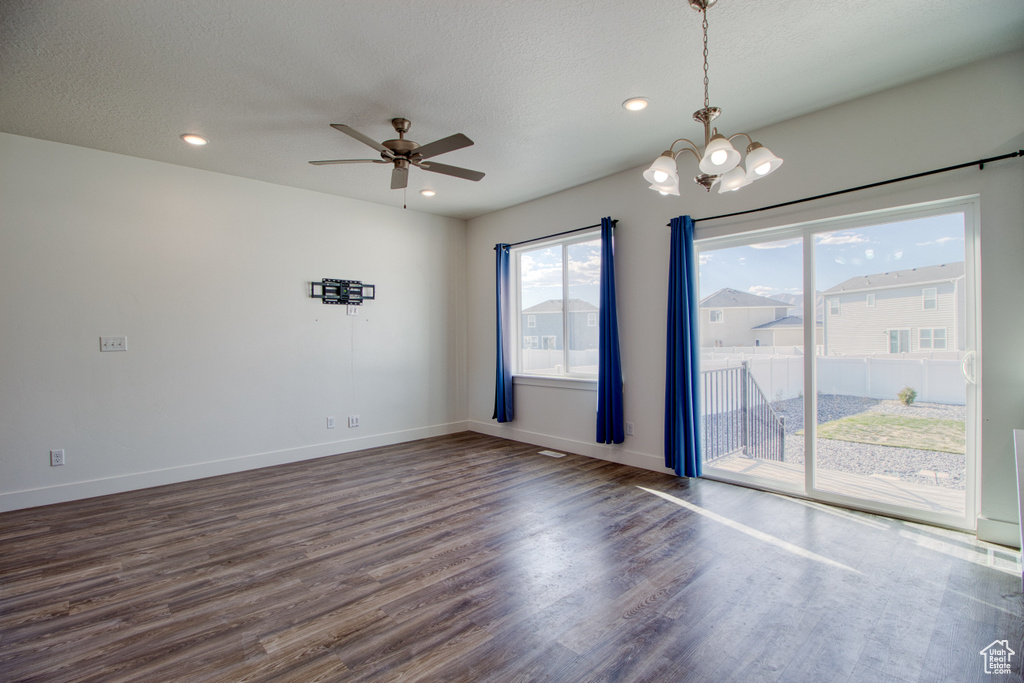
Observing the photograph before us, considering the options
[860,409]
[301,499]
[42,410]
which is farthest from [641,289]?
[42,410]

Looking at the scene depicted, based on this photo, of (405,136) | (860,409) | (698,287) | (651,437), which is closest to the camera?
(860,409)

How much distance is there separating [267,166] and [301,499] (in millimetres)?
3074

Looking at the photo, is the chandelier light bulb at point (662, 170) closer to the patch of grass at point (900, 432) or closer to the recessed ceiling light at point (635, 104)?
the recessed ceiling light at point (635, 104)

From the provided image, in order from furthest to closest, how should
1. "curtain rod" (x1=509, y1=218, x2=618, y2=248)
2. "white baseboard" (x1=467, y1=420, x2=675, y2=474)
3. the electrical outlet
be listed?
"curtain rod" (x1=509, y1=218, x2=618, y2=248) → "white baseboard" (x1=467, y1=420, x2=675, y2=474) → the electrical outlet

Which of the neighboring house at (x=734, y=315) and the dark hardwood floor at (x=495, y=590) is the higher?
the neighboring house at (x=734, y=315)

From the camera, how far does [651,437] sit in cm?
449

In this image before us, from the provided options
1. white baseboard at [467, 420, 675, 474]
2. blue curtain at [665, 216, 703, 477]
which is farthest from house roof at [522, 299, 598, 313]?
white baseboard at [467, 420, 675, 474]

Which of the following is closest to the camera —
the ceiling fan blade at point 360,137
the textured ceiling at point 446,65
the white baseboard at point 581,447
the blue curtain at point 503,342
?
the textured ceiling at point 446,65

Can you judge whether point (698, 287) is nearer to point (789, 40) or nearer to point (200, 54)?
point (789, 40)

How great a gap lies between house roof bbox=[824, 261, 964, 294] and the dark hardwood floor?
5.33 ft

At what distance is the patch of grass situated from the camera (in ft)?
9.91

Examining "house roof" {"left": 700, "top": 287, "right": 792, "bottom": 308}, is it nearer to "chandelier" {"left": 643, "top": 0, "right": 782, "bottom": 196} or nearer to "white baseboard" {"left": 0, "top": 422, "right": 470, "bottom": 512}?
"chandelier" {"left": 643, "top": 0, "right": 782, "bottom": 196}

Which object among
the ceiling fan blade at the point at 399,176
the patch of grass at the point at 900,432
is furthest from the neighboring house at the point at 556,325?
the ceiling fan blade at the point at 399,176

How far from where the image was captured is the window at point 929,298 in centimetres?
307
